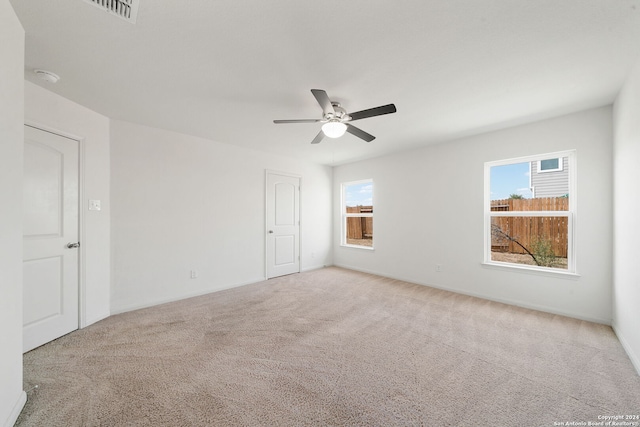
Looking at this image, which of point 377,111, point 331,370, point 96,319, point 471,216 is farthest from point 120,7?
point 471,216

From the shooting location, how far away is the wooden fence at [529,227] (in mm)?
3164

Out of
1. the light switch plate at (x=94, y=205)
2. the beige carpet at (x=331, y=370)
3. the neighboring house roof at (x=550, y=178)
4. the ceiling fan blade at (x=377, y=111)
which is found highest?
the ceiling fan blade at (x=377, y=111)

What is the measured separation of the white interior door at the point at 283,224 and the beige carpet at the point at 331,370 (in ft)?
5.46

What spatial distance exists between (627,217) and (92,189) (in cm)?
545

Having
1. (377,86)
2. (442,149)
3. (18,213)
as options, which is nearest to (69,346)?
(18,213)

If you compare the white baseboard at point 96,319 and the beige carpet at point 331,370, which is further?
the white baseboard at point 96,319

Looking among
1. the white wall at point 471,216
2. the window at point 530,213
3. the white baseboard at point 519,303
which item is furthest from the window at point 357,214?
the window at point 530,213

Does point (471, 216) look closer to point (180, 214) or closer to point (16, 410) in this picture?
point (180, 214)

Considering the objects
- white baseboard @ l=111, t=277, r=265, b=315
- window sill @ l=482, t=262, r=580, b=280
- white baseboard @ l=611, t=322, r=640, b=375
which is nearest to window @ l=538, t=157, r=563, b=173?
window sill @ l=482, t=262, r=580, b=280

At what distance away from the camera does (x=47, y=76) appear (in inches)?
83.4

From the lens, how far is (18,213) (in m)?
1.52

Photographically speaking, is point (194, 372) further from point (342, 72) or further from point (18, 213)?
point (342, 72)

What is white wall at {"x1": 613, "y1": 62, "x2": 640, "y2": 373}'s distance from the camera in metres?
2.00

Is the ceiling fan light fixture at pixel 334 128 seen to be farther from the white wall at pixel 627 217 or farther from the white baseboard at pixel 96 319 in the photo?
the white baseboard at pixel 96 319
